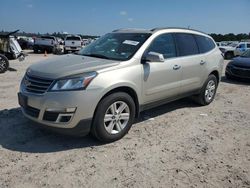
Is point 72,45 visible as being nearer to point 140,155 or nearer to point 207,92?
point 207,92

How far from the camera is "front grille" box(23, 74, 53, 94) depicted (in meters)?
4.09

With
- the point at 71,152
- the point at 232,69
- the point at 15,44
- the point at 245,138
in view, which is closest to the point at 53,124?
the point at 71,152

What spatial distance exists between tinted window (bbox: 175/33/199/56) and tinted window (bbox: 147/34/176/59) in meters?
0.22

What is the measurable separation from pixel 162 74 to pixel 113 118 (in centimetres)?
133

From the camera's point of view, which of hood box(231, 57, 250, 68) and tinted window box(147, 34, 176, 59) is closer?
tinted window box(147, 34, 176, 59)

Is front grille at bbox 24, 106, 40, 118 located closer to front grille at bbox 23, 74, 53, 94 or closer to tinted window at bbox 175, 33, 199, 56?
front grille at bbox 23, 74, 53, 94

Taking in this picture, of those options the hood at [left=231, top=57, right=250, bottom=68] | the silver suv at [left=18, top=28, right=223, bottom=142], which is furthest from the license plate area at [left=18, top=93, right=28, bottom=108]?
the hood at [left=231, top=57, right=250, bottom=68]

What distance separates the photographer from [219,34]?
2452 inches

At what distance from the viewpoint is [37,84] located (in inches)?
167

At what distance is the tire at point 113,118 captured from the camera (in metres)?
4.22

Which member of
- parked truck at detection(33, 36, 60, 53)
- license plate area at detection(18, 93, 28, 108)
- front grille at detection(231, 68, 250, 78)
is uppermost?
license plate area at detection(18, 93, 28, 108)

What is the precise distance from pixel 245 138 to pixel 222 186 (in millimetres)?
1845

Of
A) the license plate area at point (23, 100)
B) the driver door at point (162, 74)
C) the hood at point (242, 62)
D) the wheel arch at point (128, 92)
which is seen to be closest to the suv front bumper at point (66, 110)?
the license plate area at point (23, 100)

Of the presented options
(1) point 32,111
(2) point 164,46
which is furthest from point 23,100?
(2) point 164,46
